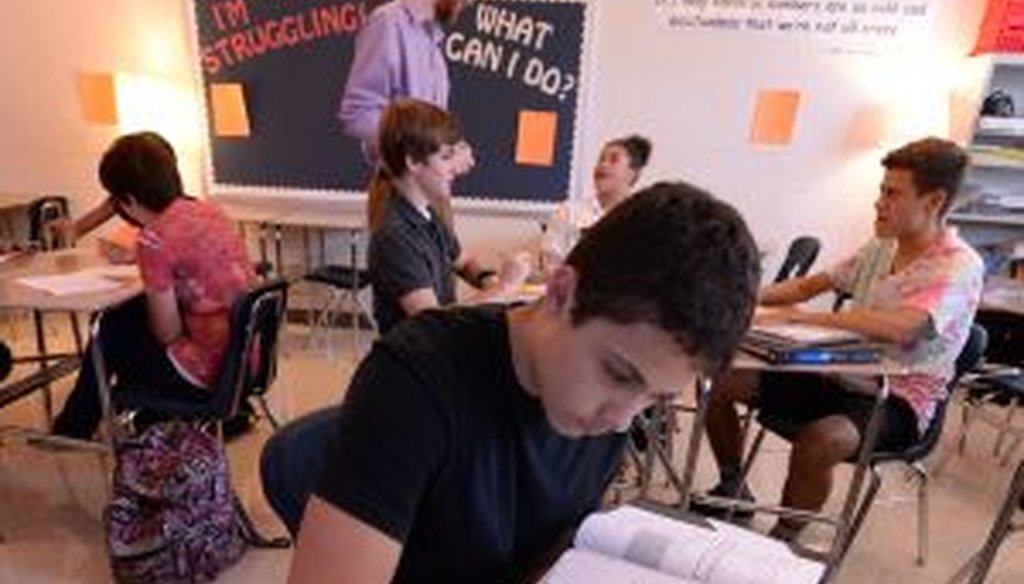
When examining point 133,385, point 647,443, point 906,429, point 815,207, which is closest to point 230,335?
point 133,385

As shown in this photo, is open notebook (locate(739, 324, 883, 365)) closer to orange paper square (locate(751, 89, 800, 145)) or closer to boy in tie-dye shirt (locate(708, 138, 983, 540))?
boy in tie-dye shirt (locate(708, 138, 983, 540))

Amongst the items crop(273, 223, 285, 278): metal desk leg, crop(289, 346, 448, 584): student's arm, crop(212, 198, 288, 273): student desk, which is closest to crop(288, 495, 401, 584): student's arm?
crop(289, 346, 448, 584): student's arm

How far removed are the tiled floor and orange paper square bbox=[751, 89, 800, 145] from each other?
1.60 meters

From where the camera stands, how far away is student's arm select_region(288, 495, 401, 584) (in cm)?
68

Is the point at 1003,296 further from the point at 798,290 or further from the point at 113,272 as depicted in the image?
the point at 113,272

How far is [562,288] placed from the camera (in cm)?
71

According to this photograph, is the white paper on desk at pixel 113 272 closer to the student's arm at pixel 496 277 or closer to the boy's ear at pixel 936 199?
the student's arm at pixel 496 277

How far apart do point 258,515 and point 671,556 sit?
1790mm

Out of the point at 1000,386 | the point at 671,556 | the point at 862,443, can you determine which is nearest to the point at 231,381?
the point at 671,556

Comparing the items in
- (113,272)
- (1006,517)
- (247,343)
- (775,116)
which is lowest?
(1006,517)

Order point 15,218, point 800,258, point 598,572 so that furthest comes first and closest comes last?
point 15,218
point 800,258
point 598,572

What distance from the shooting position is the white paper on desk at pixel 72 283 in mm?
2031

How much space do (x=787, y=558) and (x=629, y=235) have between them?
0.43 metres

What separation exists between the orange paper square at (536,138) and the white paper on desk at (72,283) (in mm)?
2210
